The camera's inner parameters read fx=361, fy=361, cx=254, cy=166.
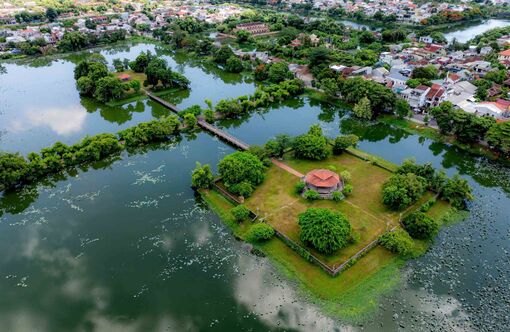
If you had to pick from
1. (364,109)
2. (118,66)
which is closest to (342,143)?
(364,109)

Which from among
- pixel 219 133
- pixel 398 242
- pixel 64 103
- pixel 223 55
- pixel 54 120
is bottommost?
pixel 64 103

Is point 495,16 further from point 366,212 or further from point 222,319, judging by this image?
point 222,319

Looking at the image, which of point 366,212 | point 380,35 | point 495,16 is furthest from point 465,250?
point 495,16

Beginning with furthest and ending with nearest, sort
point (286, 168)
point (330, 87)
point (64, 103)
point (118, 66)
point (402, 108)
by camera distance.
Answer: point (118, 66) → point (64, 103) → point (330, 87) → point (402, 108) → point (286, 168)

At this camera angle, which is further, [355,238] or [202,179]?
[202,179]

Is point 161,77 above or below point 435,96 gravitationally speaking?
below

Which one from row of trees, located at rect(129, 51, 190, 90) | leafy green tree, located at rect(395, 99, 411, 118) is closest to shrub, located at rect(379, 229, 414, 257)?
leafy green tree, located at rect(395, 99, 411, 118)

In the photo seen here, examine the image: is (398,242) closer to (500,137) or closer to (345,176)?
(345,176)

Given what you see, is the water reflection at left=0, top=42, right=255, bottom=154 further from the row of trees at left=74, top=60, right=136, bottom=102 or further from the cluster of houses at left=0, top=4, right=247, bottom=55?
the cluster of houses at left=0, top=4, right=247, bottom=55
